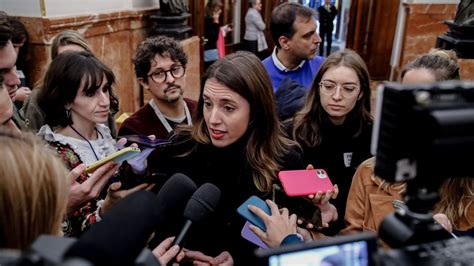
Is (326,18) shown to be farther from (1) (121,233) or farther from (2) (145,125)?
(1) (121,233)

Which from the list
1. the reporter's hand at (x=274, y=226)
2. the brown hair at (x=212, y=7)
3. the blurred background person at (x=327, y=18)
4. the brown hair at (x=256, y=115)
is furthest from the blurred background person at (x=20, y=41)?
the blurred background person at (x=327, y=18)

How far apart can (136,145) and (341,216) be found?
0.90m

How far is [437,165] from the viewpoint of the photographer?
0.62 m

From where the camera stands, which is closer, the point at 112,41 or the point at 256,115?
the point at 256,115

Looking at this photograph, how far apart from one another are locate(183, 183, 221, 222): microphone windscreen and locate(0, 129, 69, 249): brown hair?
354 millimetres

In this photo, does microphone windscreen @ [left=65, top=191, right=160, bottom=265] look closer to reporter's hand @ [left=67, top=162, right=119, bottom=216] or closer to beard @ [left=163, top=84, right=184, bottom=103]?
reporter's hand @ [left=67, top=162, right=119, bottom=216]

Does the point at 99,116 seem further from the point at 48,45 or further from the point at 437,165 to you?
the point at 48,45

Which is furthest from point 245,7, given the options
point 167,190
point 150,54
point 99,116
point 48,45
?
point 167,190

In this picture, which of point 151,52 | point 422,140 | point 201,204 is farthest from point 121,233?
point 151,52

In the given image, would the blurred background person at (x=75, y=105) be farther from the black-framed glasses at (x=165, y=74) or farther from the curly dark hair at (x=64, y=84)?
the black-framed glasses at (x=165, y=74)

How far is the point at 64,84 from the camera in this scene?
1760mm

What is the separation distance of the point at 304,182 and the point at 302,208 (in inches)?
6.9

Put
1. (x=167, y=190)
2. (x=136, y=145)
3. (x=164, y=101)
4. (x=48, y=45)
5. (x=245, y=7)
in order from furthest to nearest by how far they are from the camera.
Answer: (x=245, y=7) < (x=48, y=45) < (x=164, y=101) < (x=136, y=145) < (x=167, y=190)

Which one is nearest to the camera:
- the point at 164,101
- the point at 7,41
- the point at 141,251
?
the point at 141,251
